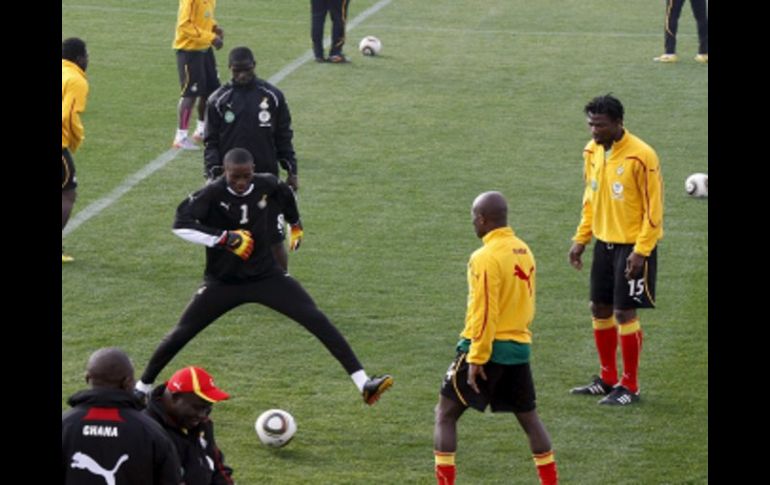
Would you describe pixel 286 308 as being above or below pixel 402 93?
below

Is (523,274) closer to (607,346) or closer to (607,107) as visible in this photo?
(607,107)

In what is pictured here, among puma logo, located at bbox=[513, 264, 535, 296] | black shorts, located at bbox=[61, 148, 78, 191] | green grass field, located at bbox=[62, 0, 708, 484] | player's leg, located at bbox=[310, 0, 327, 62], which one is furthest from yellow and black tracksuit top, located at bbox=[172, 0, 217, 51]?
puma logo, located at bbox=[513, 264, 535, 296]

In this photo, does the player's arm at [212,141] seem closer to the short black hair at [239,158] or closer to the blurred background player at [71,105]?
the blurred background player at [71,105]

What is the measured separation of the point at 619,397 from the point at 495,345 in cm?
238

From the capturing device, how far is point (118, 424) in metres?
7.16

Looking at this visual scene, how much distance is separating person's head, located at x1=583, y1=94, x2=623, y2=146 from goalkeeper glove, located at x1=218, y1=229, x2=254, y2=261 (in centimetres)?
261

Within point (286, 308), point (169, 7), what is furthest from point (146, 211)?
point (169, 7)

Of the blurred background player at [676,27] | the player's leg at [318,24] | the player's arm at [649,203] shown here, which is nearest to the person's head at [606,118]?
the player's arm at [649,203]

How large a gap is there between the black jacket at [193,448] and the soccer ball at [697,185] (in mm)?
10715

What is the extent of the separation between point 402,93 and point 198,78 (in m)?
3.94

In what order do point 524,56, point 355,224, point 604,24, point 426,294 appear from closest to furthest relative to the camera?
point 426,294 < point 355,224 < point 524,56 < point 604,24

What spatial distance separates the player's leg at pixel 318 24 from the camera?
77.7 ft
